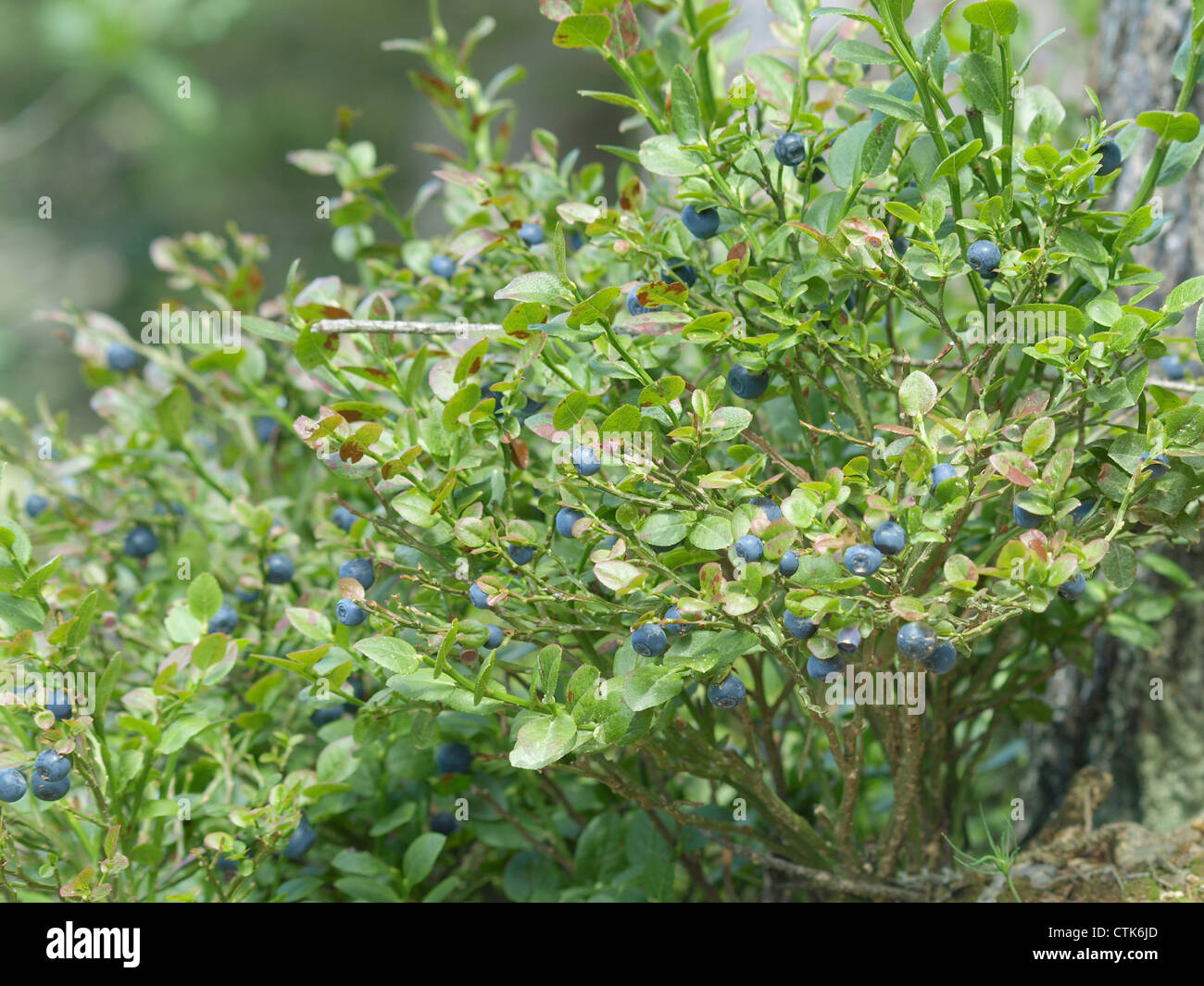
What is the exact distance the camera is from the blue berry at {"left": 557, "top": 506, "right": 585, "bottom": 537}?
2.59ft

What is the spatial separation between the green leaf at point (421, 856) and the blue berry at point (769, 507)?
43 cm

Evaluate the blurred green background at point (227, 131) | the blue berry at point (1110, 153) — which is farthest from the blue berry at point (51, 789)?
the blurred green background at point (227, 131)

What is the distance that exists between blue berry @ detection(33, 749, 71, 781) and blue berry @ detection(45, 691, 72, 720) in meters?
0.04

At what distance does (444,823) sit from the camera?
3.45 feet

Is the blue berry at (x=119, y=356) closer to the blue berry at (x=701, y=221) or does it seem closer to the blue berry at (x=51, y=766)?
the blue berry at (x=51, y=766)

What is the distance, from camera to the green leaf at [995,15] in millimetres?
683

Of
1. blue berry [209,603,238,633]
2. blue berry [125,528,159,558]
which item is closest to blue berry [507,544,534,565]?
blue berry [209,603,238,633]

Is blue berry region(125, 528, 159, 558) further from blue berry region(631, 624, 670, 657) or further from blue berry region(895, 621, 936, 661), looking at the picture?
blue berry region(895, 621, 936, 661)

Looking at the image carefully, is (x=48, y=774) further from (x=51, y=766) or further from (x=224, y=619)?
(x=224, y=619)

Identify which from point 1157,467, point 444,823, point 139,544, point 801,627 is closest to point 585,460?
point 801,627

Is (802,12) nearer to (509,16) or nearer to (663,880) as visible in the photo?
(663,880)

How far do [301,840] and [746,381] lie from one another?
0.56 meters

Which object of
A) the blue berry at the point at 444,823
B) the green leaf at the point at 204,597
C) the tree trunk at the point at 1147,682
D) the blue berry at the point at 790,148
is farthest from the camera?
the tree trunk at the point at 1147,682

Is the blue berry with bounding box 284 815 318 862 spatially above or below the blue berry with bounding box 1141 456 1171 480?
below
